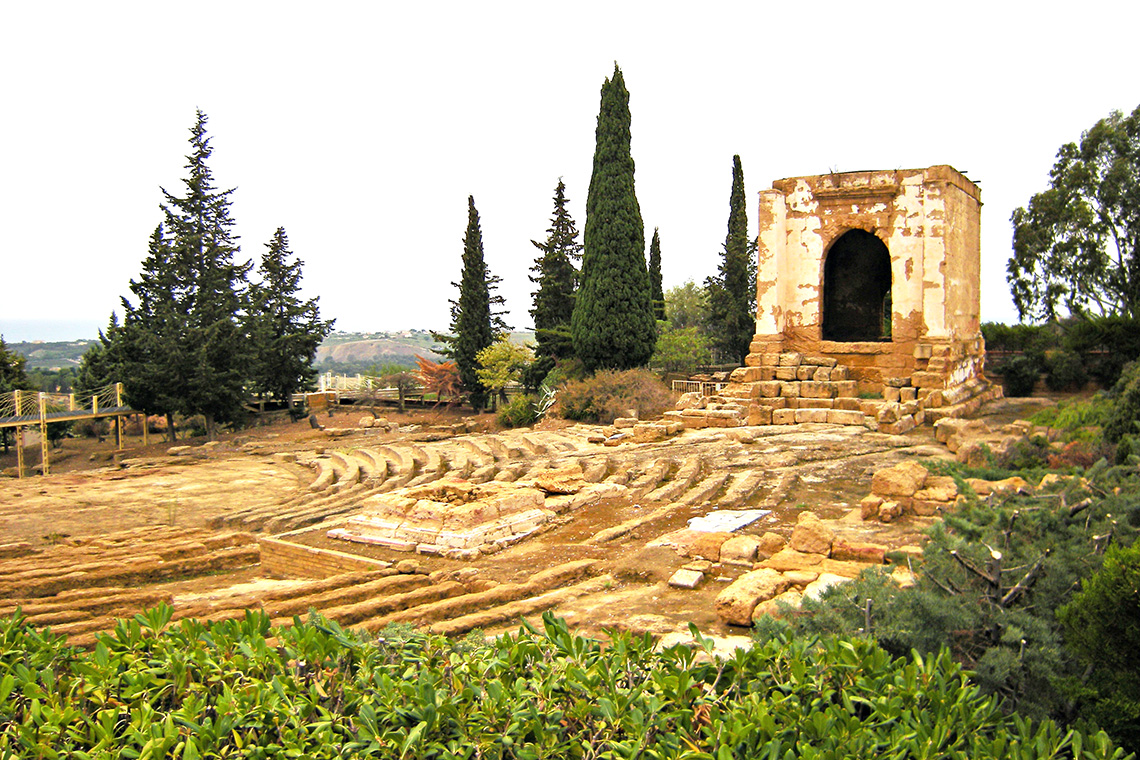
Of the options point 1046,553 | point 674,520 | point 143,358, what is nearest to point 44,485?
point 143,358

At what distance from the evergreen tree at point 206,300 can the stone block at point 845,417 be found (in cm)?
1879

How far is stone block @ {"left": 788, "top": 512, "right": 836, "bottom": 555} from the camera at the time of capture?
6379 mm

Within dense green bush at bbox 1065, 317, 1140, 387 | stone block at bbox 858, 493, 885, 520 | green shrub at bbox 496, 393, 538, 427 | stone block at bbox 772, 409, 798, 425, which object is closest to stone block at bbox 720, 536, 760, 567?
stone block at bbox 858, 493, 885, 520

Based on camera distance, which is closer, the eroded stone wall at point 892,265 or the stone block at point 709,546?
the stone block at point 709,546

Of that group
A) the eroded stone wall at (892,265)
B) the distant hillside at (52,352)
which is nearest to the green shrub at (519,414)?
the eroded stone wall at (892,265)

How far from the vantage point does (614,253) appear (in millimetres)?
23266

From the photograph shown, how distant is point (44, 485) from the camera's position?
562 inches

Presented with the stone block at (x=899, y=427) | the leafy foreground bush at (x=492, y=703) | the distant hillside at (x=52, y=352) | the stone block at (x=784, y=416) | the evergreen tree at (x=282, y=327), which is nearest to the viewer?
the leafy foreground bush at (x=492, y=703)

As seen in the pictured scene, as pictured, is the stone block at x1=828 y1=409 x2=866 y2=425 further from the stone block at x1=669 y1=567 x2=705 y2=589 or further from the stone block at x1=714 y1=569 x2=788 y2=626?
the stone block at x1=714 y1=569 x2=788 y2=626

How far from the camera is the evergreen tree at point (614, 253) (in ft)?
75.4

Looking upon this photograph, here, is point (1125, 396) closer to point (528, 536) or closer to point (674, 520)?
point (674, 520)

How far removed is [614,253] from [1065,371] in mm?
12660

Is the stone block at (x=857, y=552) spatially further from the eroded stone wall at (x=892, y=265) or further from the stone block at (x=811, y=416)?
the eroded stone wall at (x=892, y=265)

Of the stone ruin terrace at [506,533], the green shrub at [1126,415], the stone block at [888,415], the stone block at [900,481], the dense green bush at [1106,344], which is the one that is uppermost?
the dense green bush at [1106,344]
